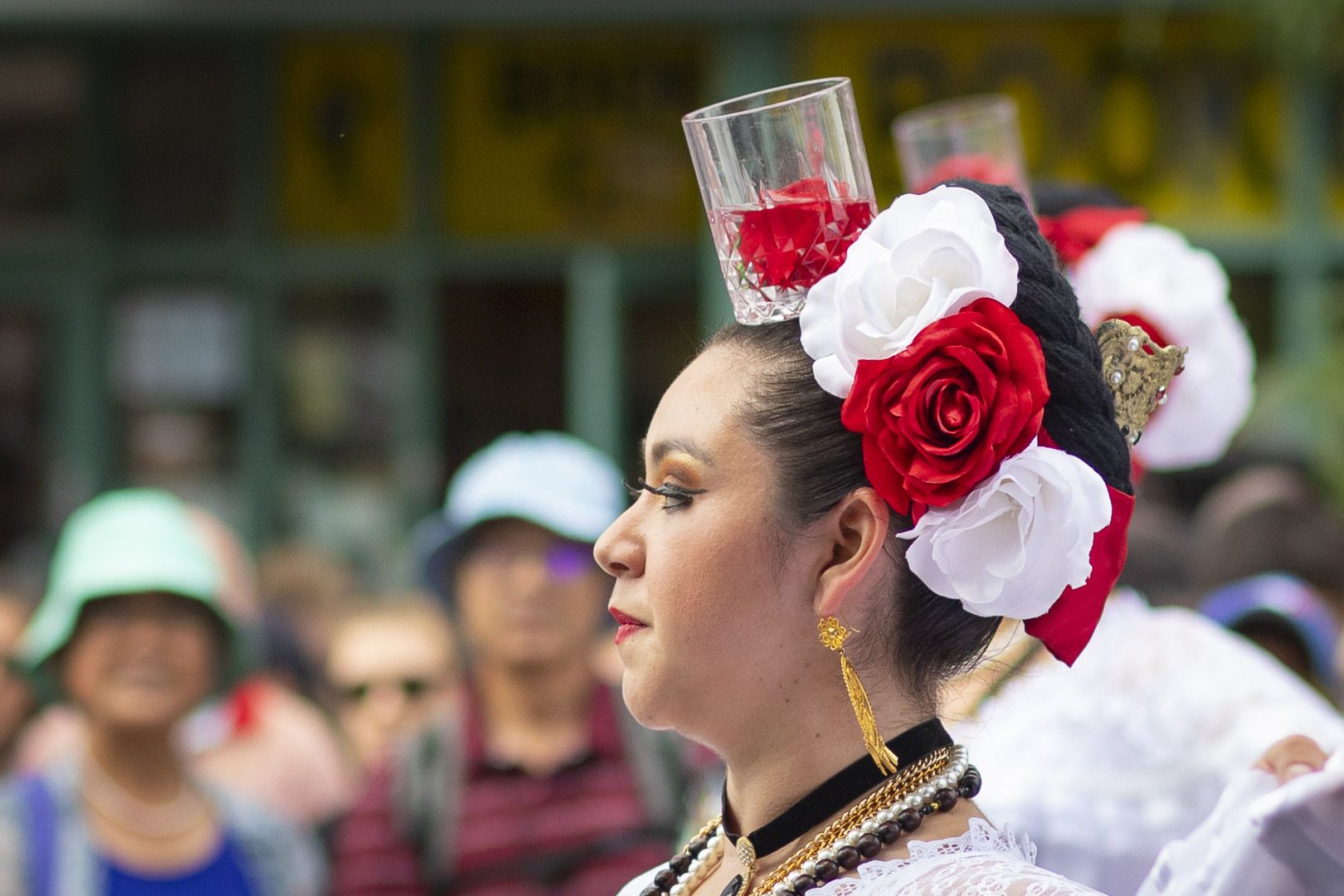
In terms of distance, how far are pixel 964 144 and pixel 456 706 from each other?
168 cm

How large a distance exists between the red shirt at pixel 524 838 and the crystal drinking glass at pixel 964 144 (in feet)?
4.80

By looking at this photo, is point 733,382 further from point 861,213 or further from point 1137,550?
point 1137,550

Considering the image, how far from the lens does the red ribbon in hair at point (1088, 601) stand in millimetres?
1587

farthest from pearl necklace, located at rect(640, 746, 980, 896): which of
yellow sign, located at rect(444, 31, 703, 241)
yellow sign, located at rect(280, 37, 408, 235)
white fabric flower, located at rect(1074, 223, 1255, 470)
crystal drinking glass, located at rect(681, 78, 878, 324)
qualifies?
yellow sign, located at rect(280, 37, 408, 235)

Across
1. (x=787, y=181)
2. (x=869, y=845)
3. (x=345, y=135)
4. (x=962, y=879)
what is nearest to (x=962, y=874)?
(x=962, y=879)

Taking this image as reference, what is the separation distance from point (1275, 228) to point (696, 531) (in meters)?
7.03

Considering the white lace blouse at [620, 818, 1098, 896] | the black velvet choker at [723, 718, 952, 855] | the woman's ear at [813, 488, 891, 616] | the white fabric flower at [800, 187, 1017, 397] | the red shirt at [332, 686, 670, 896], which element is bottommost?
the red shirt at [332, 686, 670, 896]

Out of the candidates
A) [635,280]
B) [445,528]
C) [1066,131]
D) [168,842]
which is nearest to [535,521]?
[445,528]

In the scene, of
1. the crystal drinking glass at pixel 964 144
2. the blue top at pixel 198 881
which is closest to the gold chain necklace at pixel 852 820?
the crystal drinking glass at pixel 964 144

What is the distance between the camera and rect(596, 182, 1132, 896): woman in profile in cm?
148

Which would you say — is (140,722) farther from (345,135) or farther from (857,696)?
(345,135)

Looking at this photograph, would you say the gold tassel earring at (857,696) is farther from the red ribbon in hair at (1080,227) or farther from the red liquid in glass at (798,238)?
the red ribbon in hair at (1080,227)

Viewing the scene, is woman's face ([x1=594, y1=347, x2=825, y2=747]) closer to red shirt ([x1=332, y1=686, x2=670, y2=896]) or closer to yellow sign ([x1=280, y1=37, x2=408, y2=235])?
red shirt ([x1=332, y1=686, x2=670, y2=896])

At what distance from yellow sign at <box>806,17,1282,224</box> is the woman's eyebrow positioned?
627 centimetres
